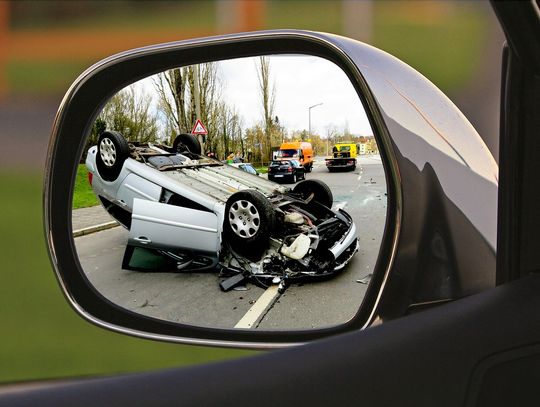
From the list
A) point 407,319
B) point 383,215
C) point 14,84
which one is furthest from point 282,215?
point 14,84

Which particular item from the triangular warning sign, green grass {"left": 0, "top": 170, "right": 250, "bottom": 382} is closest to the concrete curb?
green grass {"left": 0, "top": 170, "right": 250, "bottom": 382}

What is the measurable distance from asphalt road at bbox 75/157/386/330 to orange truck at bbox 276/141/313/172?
0.03 metres

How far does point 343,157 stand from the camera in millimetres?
1046

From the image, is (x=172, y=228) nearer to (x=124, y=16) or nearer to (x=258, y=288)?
(x=258, y=288)

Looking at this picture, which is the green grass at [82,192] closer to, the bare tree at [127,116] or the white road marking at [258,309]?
the bare tree at [127,116]

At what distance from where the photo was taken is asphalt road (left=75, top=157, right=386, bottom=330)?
1.06 meters

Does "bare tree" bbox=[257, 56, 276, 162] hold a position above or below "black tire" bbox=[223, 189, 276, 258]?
above

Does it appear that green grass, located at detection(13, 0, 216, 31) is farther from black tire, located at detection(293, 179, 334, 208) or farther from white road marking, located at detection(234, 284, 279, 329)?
white road marking, located at detection(234, 284, 279, 329)

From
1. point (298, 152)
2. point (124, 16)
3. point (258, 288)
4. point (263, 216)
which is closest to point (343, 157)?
point (298, 152)

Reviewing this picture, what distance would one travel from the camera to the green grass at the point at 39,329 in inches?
45.8

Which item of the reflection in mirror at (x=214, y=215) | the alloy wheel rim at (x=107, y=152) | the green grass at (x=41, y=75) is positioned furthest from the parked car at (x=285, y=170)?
the green grass at (x=41, y=75)

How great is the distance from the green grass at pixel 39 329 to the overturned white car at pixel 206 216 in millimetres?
208

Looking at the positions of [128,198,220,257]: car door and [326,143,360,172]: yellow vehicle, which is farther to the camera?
[128,198,220,257]: car door

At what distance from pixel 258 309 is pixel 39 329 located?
0.68 metres
